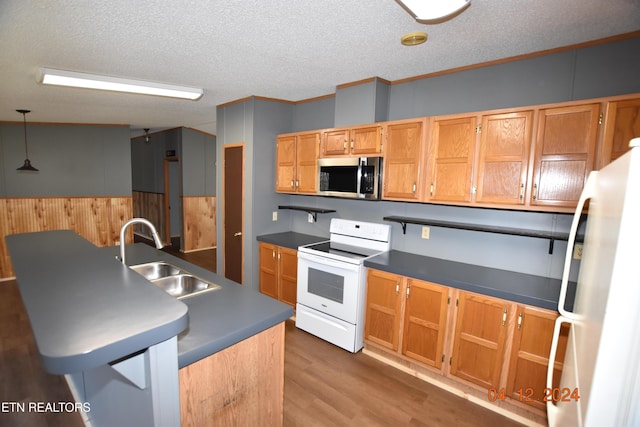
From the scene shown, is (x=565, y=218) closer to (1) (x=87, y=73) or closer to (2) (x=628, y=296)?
(2) (x=628, y=296)

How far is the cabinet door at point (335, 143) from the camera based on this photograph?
3162mm

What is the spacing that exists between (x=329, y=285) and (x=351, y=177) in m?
1.11

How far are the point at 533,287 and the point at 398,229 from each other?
1258 mm

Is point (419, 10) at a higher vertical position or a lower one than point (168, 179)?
higher

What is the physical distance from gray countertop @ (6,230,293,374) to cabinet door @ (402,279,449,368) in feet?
4.38

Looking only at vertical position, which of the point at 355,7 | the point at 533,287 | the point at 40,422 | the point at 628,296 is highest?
the point at 355,7

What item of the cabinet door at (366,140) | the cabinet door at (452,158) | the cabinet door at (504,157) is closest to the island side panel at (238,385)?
the cabinet door at (452,158)

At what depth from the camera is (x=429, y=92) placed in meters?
2.89

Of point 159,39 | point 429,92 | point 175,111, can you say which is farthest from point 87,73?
point 429,92

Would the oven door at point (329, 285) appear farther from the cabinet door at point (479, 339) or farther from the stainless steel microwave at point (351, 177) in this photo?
the cabinet door at point (479, 339)

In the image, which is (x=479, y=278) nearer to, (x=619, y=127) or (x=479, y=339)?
(x=479, y=339)

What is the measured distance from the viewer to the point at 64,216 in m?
5.54

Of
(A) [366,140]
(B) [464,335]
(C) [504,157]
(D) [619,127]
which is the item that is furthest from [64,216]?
(D) [619,127]

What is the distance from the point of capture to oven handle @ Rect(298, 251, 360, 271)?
2809 millimetres
